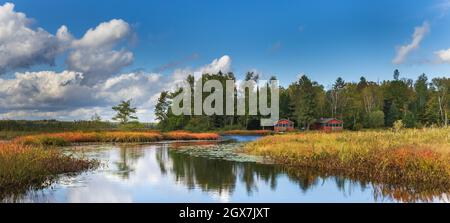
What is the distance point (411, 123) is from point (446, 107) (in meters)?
15.0

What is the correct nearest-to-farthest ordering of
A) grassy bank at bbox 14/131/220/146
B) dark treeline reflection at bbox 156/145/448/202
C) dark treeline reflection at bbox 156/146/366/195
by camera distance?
dark treeline reflection at bbox 156/145/448/202 → dark treeline reflection at bbox 156/146/366/195 → grassy bank at bbox 14/131/220/146

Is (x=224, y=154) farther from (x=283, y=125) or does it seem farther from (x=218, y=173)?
(x=283, y=125)

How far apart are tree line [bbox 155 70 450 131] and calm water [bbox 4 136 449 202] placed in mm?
48645

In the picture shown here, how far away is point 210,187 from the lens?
13930 mm

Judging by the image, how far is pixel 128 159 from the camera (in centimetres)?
2381

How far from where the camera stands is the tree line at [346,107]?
7325cm

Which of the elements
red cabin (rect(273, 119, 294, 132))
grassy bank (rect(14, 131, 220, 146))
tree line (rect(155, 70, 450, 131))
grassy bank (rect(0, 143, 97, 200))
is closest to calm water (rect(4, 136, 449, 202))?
grassy bank (rect(0, 143, 97, 200))

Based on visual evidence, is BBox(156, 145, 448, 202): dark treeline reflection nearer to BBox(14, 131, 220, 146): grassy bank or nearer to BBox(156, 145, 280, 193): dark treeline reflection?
BBox(156, 145, 280, 193): dark treeline reflection

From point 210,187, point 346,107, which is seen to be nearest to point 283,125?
point 346,107

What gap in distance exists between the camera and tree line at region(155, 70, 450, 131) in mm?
73250

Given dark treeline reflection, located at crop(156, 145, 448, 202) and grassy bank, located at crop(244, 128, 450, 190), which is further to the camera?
grassy bank, located at crop(244, 128, 450, 190)

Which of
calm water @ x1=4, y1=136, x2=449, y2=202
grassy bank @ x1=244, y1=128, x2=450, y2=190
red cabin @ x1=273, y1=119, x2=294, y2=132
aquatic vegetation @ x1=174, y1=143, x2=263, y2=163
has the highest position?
red cabin @ x1=273, y1=119, x2=294, y2=132
